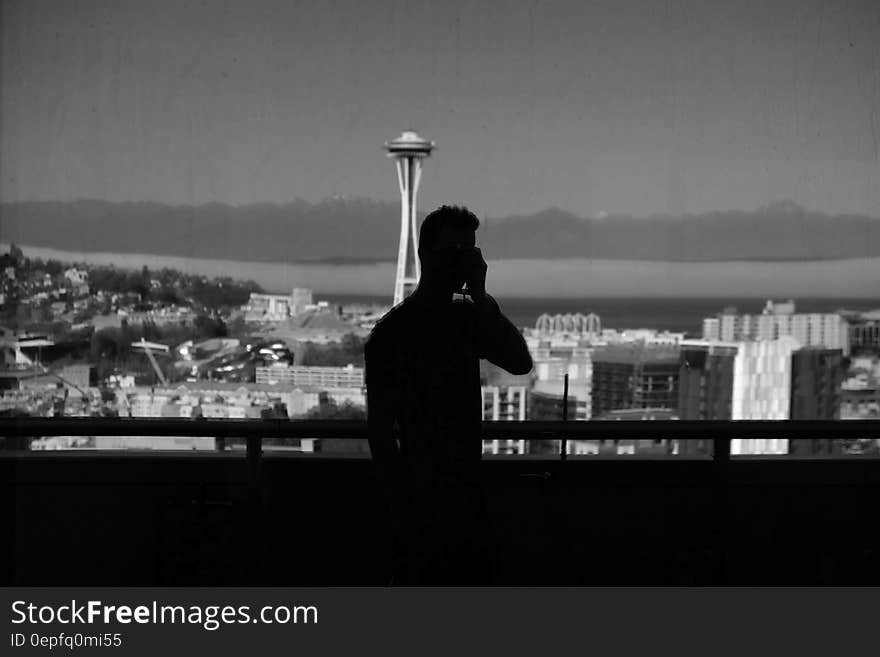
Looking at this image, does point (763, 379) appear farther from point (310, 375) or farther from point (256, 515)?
point (256, 515)

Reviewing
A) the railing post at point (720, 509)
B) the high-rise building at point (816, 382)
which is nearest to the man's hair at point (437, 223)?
the railing post at point (720, 509)

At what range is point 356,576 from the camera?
7.04ft

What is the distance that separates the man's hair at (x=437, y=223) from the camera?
4.94 ft

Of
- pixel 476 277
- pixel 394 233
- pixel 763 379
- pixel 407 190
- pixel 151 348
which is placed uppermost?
pixel 407 190

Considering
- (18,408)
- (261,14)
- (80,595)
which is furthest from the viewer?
(261,14)

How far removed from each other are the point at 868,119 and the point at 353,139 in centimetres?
198

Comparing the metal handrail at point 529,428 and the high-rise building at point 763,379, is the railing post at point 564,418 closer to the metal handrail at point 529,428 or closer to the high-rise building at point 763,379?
the metal handrail at point 529,428

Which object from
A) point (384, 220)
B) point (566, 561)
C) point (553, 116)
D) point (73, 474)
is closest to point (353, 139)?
point (384, 220)

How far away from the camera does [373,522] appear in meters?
2.14

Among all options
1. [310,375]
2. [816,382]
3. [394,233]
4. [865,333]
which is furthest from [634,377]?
[310,375]

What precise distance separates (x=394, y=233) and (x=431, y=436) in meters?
2.08

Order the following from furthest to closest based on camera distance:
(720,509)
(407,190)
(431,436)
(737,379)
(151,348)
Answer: (737,379)
(407,190)
(151,348)
(720,509)
(431,436)

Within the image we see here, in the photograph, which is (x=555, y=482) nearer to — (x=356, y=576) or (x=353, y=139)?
(x=356, y=576)

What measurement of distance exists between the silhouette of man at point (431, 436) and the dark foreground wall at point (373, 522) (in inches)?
26.9
